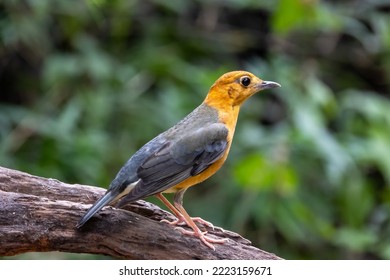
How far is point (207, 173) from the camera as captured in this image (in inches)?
191

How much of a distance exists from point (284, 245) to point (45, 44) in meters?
3.79

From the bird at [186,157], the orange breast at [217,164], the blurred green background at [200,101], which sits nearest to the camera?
the bird at [186,157]

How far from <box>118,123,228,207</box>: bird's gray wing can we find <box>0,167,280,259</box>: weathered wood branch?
1.12 feet

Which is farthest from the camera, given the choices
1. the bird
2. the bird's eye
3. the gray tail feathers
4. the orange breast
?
the bird's eye

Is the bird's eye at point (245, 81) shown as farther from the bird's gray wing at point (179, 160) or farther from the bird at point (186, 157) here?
the bird's gray wing at point (179, 160)

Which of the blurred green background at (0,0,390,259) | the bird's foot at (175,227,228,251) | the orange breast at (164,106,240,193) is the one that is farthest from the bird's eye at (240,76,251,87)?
the blurred green background at (0,0,390,259)

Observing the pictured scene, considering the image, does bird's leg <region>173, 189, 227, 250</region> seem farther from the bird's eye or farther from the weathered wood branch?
the bird's eye

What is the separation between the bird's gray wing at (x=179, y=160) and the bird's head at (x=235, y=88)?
225 mm

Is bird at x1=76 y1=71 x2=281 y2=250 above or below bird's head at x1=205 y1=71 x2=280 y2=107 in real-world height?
below

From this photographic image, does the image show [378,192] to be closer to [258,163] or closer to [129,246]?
[258,163]

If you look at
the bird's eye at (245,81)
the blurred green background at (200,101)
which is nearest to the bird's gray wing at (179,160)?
the bird's eye at (245,81)

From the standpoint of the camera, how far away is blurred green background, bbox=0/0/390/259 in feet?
27.0

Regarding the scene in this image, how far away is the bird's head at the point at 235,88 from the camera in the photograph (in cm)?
512
